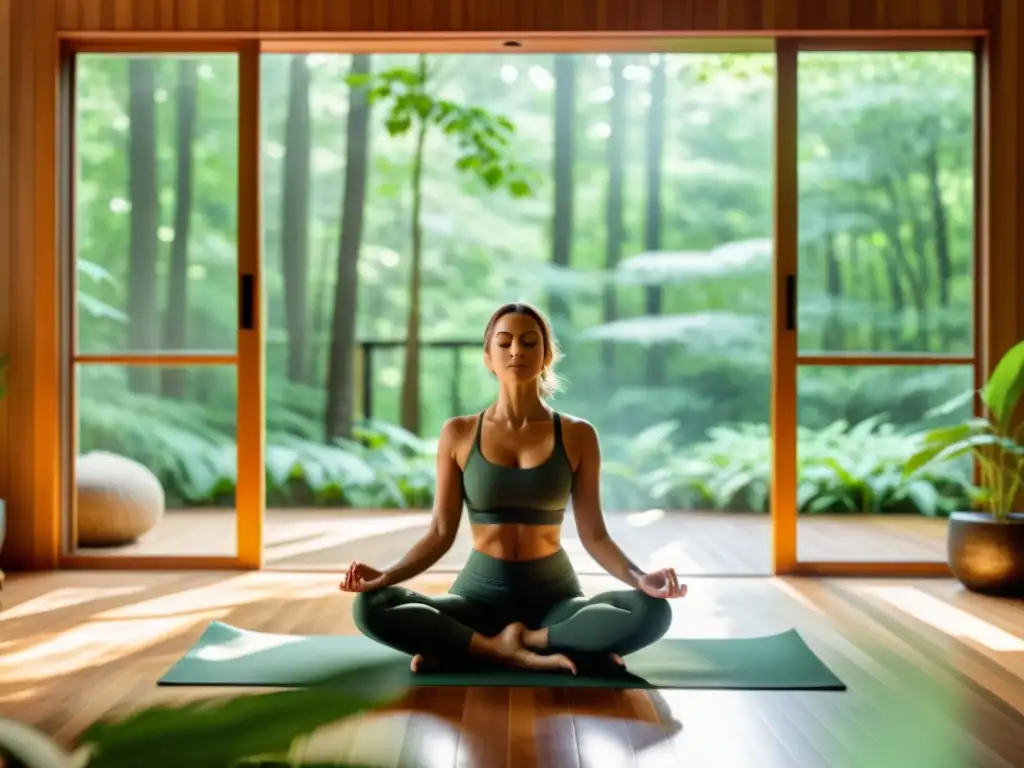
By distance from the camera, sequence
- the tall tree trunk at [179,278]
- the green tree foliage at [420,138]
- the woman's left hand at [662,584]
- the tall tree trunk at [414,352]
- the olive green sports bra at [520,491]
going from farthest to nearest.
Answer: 1. the tall tree trunk at [414,352]
2. the green tree foliage at [420,138]
3. the tall tree trunk at [179,278]
4. the olive green sports bra at [520,491]
5. the woman's left hand at [662,584]

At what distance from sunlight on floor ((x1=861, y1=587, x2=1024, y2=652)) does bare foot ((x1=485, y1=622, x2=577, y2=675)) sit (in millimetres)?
1213

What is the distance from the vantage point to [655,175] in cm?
784

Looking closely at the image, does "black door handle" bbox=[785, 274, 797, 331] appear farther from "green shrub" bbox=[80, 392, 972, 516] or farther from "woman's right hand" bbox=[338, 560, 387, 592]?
"woman's right hand" bbox=[338, 560, 387, 592]

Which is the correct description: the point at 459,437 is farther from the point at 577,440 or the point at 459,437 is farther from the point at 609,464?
the point at 609,464

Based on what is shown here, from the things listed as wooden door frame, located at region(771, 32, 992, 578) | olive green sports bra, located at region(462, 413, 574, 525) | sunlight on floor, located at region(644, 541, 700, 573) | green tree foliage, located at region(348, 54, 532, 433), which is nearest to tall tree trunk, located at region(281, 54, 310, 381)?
green tree foliage, located at region(348, 54, 532, 433)

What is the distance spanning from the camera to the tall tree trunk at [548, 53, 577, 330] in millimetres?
7938

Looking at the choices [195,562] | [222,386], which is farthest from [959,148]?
[195,562]

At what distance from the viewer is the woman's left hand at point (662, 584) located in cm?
225

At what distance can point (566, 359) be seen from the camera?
7.85m

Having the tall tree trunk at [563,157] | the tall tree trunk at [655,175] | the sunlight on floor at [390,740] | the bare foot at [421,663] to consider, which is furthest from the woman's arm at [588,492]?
the tall tree trunk at [563,157]

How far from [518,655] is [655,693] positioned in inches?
12.9

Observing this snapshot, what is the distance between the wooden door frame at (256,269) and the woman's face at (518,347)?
161cm

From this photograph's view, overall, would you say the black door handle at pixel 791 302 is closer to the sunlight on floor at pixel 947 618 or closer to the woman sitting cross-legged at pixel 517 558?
the sunlight on floor at pixel 947 618

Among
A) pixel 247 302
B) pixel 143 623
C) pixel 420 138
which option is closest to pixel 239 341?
pixel 247 302
